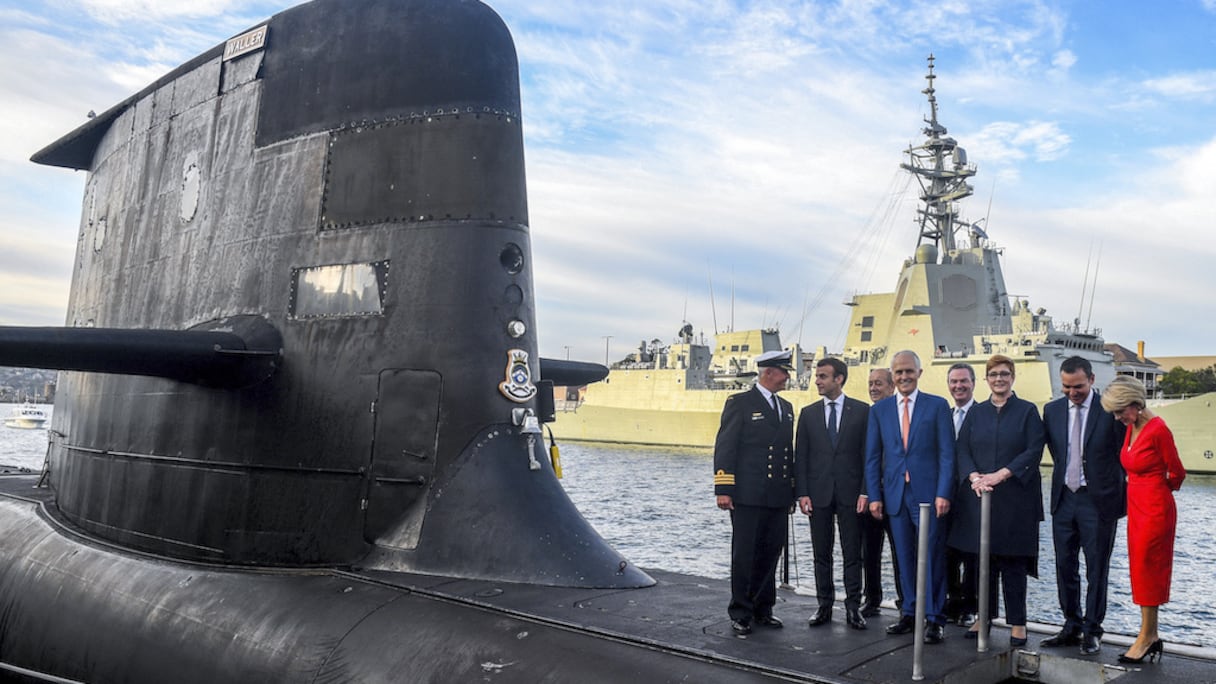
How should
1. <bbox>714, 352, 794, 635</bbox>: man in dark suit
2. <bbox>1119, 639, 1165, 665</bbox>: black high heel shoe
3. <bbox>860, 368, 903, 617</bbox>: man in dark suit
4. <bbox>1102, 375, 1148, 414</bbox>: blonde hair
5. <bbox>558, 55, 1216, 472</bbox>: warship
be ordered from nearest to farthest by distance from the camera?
<bbox>1119, 639, 1165, 665</bbox>: black high heel shoe → <bbox>1102, 375, 1148, 414</bbox>: blonde hair → <bbox>714, 352, 794, 635</bbox>: man in dark suit → <bbox>860, 368, 903, 617</bbox>: man in dark suit → <bbox>558, 55, 1216, 472</bbox>: warship

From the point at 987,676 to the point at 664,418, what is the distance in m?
52.8

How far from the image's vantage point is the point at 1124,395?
496 cm

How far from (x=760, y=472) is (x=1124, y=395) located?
76.9 inches

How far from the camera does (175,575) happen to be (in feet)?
21.5

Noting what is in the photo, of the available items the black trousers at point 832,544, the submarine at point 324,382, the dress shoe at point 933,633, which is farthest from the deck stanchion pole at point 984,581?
the submarine at point 324,382

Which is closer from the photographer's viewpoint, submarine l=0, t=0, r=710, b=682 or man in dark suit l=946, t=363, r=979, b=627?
man in dark suit l=946, t=363, r=979, b=627

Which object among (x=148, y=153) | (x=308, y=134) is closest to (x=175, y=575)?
(x=308, y=134)

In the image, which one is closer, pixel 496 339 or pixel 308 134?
pixel 496 339

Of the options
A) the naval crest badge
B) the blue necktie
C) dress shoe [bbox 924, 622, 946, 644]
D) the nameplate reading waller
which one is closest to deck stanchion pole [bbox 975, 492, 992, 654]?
dress shoe [bbox 924, 622, 946, 644]

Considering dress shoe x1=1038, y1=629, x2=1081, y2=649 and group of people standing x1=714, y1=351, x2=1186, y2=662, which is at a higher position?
group of people standing x1=714, y1=351, x2=1186, y2=662

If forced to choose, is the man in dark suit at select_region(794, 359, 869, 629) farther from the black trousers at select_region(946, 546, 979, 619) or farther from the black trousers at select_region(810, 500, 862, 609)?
the black trousers at select_region(946, 546, 979, 619)

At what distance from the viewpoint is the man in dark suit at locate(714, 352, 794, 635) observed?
216 inches

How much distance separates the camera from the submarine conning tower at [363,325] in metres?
6.16

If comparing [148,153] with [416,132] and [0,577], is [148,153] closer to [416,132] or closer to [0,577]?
[416,132]
